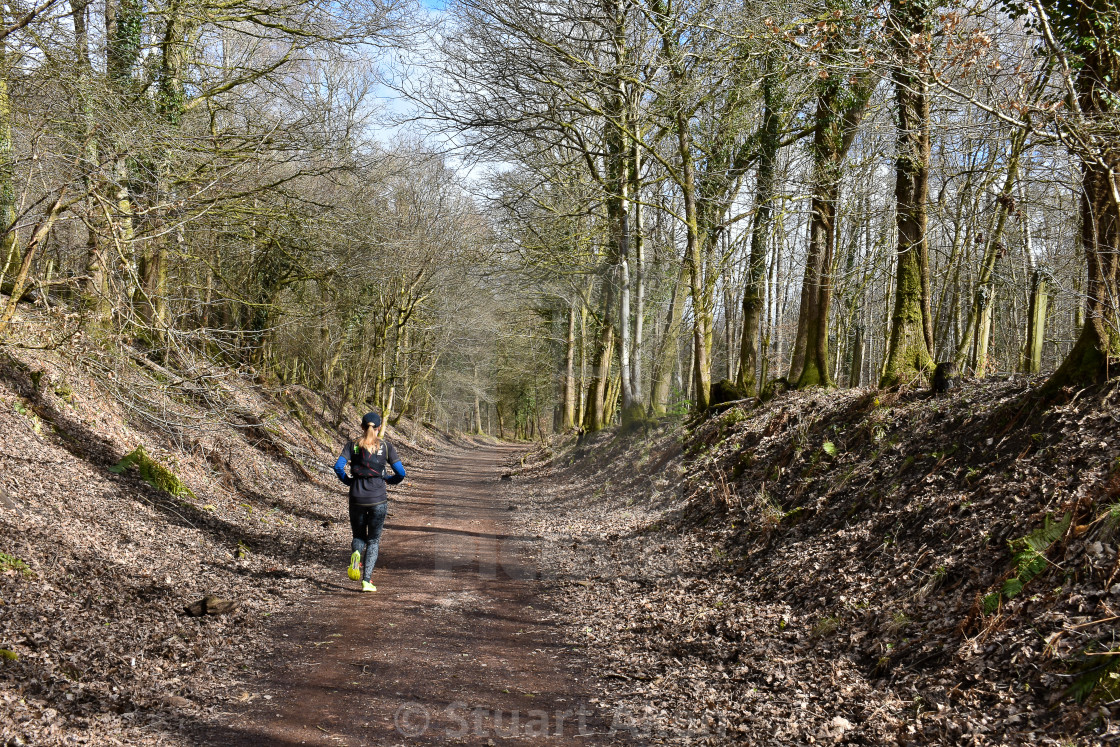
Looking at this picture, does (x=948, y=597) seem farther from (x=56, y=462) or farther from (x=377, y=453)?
(x=56, y=462)

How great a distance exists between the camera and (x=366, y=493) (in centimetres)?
775

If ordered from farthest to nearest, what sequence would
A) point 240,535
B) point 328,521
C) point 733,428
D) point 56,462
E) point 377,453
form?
1. point 733,428
2. point 328,521
3. point 240,535
4. point 56,462
5. point 377,453

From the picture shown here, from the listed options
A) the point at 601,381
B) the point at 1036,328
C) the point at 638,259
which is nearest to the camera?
the point at 1036,328

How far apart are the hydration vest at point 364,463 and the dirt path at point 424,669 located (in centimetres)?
127

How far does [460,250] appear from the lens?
23.7m

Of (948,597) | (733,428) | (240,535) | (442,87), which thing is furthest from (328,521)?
(948,597)

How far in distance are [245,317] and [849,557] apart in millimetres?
19851

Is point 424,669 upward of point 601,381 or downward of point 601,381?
downward

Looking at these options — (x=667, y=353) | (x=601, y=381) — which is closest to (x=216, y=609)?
(x=601, y=381)

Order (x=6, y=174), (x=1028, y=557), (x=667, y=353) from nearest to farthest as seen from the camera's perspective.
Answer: (x=1028, y=557) → (x=6, y=174) → (x=667, y=353)

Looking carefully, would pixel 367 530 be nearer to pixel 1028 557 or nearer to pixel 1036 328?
pixel 1028 557

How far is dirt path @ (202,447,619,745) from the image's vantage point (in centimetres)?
439
